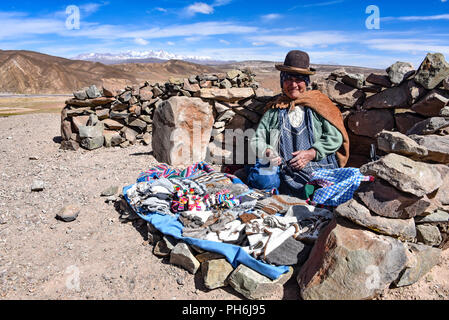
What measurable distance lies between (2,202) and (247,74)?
5.41 metres

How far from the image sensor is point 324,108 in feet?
12.3

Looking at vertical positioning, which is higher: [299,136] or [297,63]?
[297,63]

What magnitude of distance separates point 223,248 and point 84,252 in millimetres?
1467

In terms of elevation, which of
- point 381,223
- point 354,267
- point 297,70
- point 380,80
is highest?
point 297,70

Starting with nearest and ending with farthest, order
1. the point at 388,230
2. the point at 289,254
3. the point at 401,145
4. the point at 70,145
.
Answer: the point at 388,230 < the point at 401,145 < the point at 289,254 < the point at 70,145

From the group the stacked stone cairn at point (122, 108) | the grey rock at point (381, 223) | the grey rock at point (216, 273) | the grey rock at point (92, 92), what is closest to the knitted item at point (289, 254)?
the grey rock at point (216, 273)

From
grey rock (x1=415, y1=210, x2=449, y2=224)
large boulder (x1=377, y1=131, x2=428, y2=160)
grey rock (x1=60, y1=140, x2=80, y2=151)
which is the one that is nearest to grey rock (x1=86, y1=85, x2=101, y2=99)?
grey rock (x1=60, y1=140, x2=80, y2=151)

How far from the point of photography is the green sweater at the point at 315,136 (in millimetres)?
3674

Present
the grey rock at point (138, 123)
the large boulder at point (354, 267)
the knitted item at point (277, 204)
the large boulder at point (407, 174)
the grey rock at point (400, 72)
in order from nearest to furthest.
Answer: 1. the large boulder at point (354, 267)
2. the large boulder at point (407, 174)
3. the knitted item at point (277, 204)
4. the grey rock at point (400, 72)
5. the grey rock at point (138, 123)

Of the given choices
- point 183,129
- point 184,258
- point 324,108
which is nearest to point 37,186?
point 183,129

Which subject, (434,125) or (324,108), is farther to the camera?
(324,108)

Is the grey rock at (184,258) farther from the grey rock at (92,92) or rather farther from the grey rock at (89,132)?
the grey rock at (92,92)

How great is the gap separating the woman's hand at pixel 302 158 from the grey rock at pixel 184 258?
5.36ft

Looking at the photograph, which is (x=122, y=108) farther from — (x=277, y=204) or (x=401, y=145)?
(x=401, y=145)
